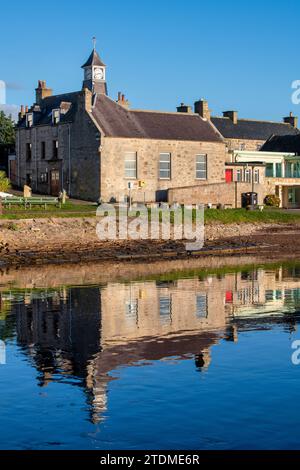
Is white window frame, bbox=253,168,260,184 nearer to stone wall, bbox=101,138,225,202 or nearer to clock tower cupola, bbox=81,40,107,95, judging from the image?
stone wall, bbox=101,138,225,202

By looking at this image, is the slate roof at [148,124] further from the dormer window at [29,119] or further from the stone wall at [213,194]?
the dormer window at [29,119]

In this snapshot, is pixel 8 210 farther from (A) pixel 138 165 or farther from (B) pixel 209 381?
(B) pixel 209 381

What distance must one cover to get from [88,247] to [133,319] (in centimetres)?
2459

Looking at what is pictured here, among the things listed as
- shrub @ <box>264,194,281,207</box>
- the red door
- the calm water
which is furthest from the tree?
the calm water

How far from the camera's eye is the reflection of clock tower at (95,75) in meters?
69.1

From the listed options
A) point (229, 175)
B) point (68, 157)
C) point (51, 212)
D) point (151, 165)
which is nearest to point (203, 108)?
point (229, 175)

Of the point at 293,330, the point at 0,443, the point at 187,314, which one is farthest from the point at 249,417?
the point at 187,314

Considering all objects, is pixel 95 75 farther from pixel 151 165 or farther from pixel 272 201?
pixel 272 201

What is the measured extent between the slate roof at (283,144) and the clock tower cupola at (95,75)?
83.0ft

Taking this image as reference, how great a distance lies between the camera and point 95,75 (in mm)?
69250

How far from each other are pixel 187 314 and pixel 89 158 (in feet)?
128

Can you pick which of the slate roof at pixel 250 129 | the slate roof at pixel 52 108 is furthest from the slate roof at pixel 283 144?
the slate roof at pixel 52 108

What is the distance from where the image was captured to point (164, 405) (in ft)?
52.7

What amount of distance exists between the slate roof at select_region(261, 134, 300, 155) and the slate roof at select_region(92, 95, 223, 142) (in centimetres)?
1568
